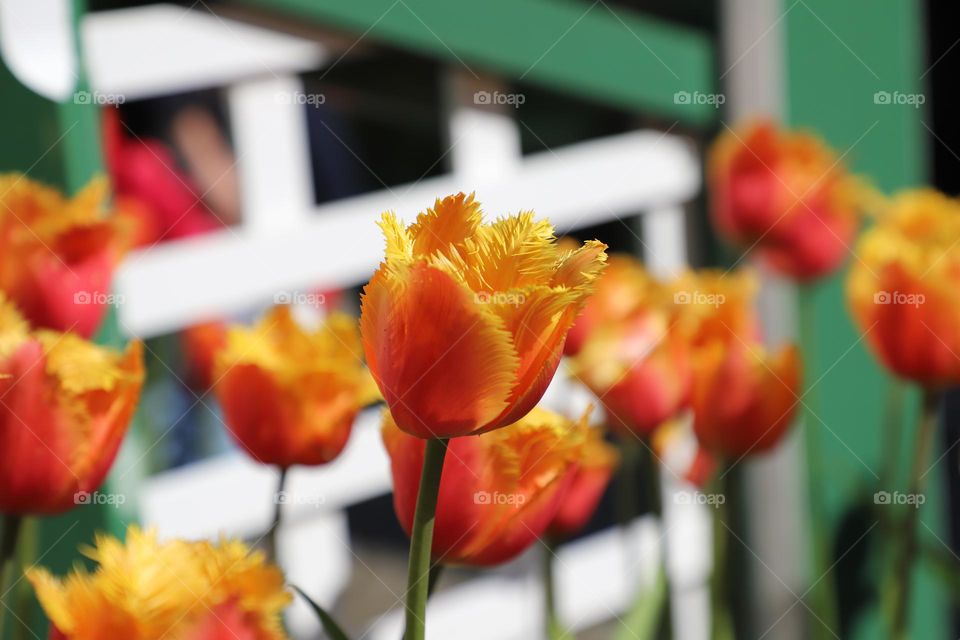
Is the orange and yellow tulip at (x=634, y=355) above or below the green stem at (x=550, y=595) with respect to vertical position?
above

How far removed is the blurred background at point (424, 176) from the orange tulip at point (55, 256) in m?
0.13

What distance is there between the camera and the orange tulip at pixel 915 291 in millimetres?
652

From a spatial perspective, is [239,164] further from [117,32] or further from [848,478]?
[848,478]

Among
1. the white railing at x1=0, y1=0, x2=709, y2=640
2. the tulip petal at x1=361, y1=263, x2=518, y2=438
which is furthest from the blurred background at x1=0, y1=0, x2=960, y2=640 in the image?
the tulip petal at x1=361, y1=263, x2=518, y2=438

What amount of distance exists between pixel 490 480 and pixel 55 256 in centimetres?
21

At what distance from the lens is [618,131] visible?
1.06 m

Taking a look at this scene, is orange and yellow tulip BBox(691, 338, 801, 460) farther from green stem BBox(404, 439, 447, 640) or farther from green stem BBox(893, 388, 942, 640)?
green stem BBox(404, 439, 447, 640)

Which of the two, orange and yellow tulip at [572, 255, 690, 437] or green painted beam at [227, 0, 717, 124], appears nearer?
orange and yellow tulip at [572, 255, 690, 437]

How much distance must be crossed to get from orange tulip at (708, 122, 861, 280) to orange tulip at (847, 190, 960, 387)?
0.16m

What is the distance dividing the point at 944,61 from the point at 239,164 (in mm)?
1829

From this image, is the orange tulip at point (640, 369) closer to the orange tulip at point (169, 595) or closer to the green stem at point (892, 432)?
the green stem at point (892, 432)

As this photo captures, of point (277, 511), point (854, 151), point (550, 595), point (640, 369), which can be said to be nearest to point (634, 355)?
point (640, 369)

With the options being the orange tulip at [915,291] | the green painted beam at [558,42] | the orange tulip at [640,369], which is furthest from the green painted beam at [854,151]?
the orange tulip at [640,369]

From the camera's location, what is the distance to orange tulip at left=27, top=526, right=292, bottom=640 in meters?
0.28
